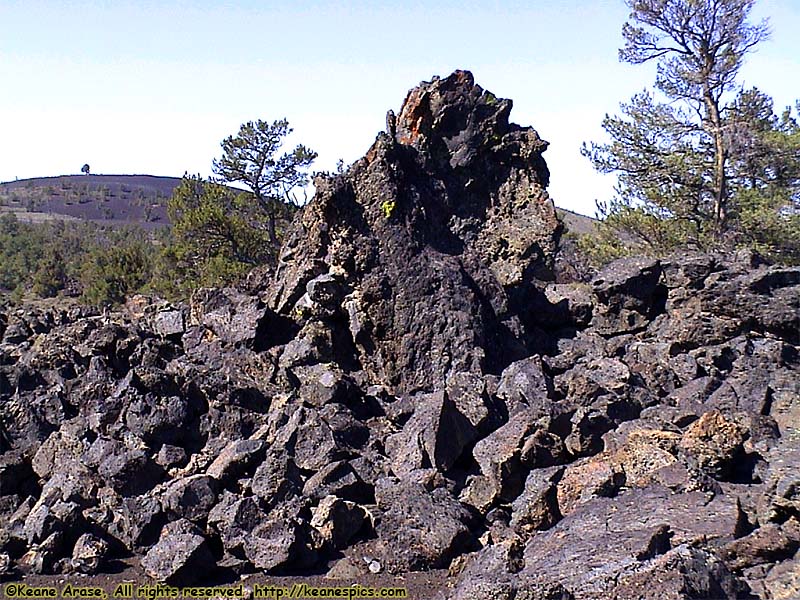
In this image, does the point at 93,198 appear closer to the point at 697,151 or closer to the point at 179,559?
the point at 697,151

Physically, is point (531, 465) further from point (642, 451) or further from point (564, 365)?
point (564, 365)

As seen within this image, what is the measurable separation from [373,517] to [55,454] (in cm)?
316

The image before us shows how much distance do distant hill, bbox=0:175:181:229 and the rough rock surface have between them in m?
62.5

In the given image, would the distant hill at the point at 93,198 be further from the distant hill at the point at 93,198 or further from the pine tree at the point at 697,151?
the pine tree at the point at 697,151

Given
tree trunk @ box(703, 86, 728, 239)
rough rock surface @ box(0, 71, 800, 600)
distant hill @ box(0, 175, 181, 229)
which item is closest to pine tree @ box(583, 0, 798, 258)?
tree trunk @ box(703, 86, 728, 239)

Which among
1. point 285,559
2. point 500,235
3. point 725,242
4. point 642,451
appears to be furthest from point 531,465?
point 725,242

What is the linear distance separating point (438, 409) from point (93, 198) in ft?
284

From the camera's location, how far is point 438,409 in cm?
757

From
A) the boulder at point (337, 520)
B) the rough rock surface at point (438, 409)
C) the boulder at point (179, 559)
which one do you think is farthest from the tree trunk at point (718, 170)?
the boulder at point (179, 559)

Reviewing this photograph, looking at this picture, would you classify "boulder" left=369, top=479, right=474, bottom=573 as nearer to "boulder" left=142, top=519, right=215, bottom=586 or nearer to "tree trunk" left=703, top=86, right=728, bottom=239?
"boulder" left=142, top=519, right=215, bottom=586

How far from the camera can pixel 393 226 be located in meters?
9.70

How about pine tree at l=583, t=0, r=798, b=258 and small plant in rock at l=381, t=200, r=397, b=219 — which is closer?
small plant in rock at l=381, t=200, r=397, b=219

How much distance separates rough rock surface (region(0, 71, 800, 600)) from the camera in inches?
225

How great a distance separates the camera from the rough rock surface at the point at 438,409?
5.70 meters
